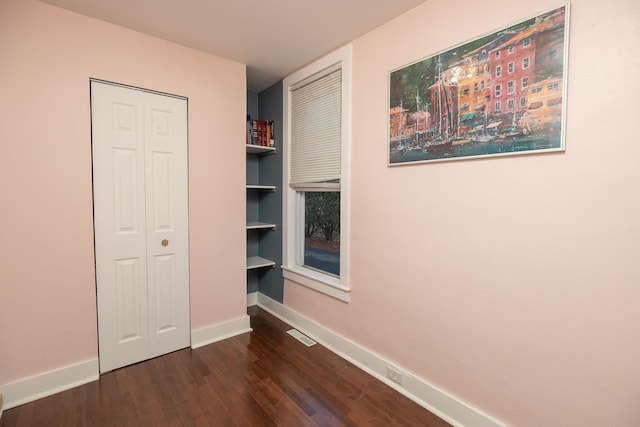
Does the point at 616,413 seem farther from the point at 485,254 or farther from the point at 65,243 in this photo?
the point at 65,243

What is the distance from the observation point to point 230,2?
193 centimetres

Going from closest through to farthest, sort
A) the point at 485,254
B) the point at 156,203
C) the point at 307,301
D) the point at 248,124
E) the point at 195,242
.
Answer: the point at 485,254, the point at 156,203, the point at 195,242, the point at 307,301, the point at 248,124

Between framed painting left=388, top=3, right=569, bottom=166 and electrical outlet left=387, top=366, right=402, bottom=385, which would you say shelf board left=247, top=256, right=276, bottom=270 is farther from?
framed painting left=388, top=3, right=569, bottom=166

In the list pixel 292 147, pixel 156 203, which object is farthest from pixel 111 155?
pixel 292 147

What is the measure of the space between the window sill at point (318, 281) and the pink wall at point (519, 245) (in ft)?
0.91

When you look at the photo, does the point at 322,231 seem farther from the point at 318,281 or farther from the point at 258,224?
the point at 258,224

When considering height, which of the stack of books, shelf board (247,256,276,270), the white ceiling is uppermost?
the white ceiling

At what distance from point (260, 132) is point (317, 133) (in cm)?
78

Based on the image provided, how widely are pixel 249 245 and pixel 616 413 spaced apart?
3.26 m

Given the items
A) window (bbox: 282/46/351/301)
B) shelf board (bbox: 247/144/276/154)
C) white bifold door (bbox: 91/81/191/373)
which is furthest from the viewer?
shelf board (bbox: 247/144/276/154)

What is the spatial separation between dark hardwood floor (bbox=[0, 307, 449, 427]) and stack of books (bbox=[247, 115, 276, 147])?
2097 millimetres

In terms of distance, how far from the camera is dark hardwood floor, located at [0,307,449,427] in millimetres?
1812

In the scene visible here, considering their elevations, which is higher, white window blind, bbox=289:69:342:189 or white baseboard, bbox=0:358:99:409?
white window blind, bbox=289:69:342:189

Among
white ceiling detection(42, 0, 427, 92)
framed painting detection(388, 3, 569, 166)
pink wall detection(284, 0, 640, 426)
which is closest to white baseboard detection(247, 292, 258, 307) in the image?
pink wall detection(284, 0, 640, 426)
